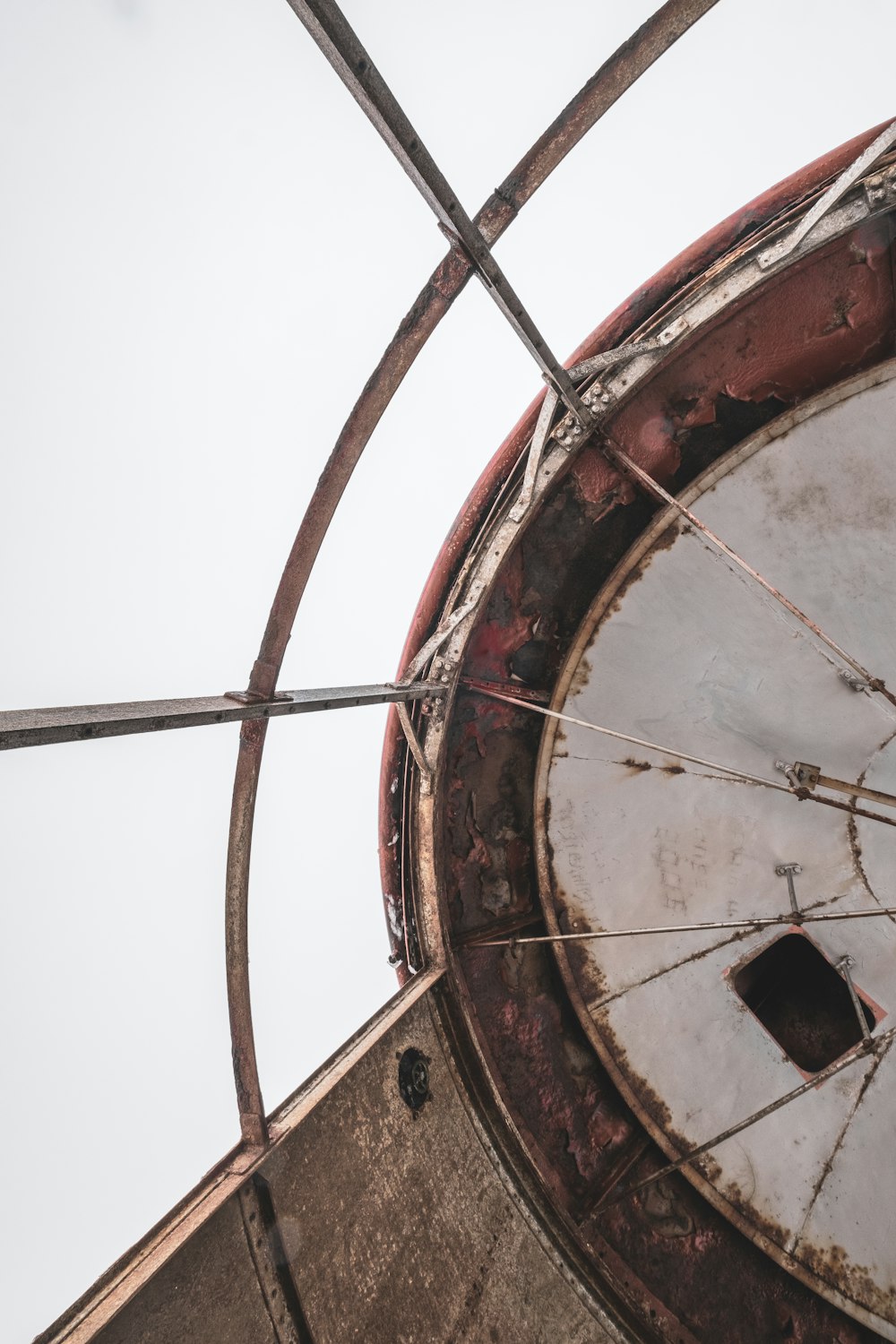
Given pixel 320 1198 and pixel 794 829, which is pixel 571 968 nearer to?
pixel 794 829

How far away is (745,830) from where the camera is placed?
6.98 metres

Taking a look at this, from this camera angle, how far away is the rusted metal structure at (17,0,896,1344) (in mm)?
5062

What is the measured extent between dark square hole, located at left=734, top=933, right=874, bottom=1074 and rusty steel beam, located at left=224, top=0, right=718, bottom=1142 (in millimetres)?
5124

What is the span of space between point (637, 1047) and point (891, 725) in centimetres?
399

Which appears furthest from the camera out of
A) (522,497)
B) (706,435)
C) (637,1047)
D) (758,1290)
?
(637,1047)

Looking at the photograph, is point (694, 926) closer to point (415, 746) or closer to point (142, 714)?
point (415, 746)

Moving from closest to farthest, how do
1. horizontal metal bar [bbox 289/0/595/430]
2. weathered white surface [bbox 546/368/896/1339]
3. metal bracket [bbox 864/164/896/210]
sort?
horizontal metal bar [bbox 289/0/595/430] → metal bracket [bbox 864/164/896/210] → weathered white surface [bbox 546/368/896/1339]

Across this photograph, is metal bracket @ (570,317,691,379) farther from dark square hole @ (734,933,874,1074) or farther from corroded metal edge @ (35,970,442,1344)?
dark square hole @ (734,933,874,1074)

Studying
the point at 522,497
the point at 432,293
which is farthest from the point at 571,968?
the point at 432,293

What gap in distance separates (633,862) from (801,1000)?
9.33ft

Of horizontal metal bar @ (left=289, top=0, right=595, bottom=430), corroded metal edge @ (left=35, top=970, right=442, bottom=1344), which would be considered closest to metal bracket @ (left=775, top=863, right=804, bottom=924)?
corroded metal edge @ (left=35, top=970, right=442, bottom=1344)

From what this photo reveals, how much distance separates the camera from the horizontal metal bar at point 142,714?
3223mm

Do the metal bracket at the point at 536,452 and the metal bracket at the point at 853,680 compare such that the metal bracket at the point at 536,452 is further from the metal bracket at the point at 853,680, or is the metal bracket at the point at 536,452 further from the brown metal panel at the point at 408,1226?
the brown metal panel at the point at 408,1226

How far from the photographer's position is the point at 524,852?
295 inches
